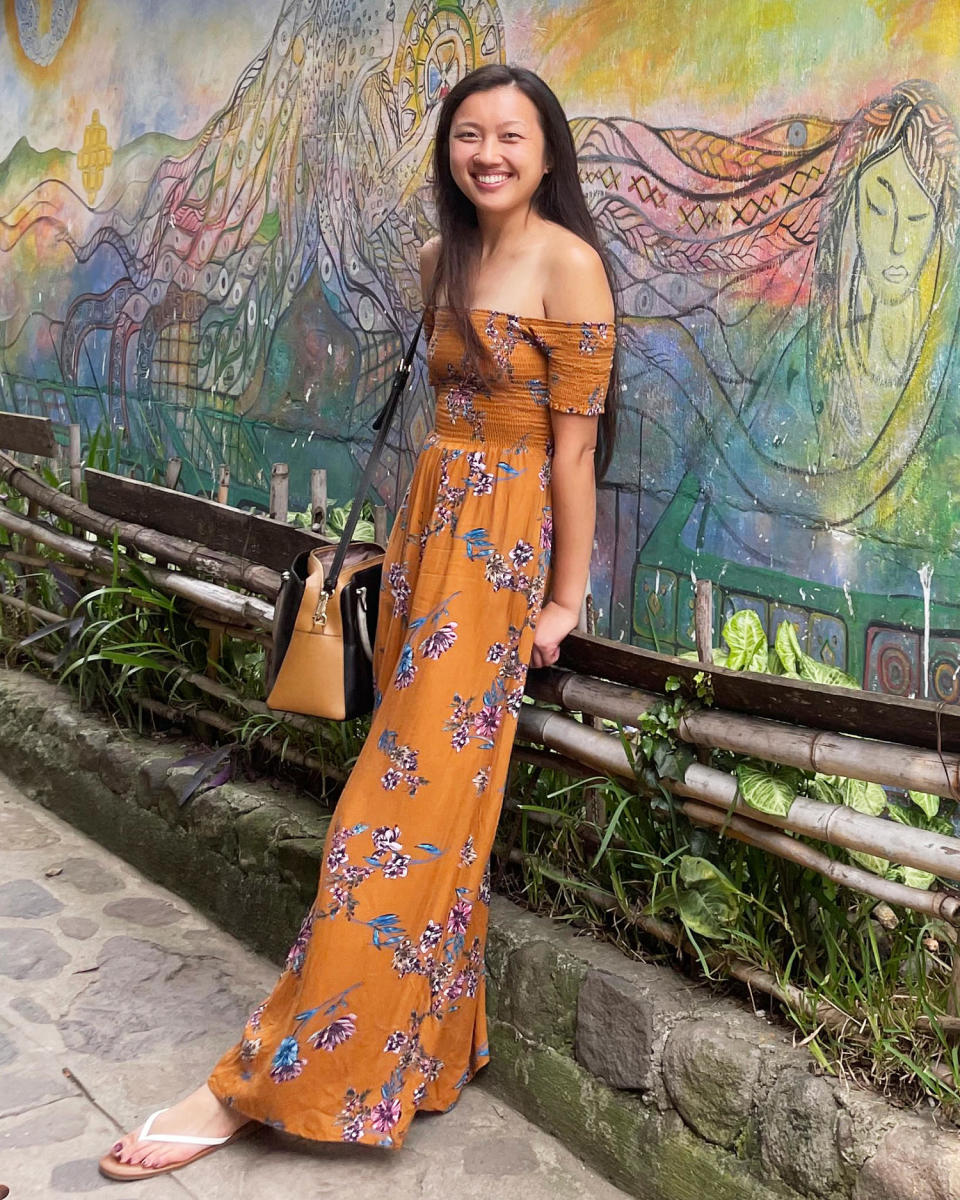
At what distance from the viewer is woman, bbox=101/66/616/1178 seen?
7.97 ft

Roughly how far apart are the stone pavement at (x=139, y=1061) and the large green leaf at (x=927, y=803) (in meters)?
0.89

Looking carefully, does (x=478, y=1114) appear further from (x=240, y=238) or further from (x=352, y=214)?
(x=240, y=238)

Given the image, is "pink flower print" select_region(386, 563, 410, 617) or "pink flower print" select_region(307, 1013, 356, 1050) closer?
"pink flower print" select_region(307, 1013, 356, 1050)

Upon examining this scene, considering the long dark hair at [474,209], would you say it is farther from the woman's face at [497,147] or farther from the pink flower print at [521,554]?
the pink flower print at [521,554]

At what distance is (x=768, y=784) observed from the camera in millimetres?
2367

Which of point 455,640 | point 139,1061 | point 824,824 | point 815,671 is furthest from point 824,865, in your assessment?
point 139,1061

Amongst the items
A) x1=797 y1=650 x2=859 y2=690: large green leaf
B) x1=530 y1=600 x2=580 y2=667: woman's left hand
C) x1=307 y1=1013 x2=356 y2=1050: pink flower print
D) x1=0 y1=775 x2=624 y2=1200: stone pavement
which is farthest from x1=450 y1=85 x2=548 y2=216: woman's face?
x1=0 y1=775 x2=624 y2=1200: stone pavement

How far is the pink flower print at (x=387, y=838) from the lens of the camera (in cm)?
249

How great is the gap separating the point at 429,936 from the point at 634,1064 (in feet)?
1.41

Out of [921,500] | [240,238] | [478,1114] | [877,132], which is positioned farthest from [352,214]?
[478,1114]

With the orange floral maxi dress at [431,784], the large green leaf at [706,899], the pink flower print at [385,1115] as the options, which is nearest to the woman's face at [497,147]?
the orange floral maxi dress at [431,784]

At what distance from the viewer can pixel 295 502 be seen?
5.36 meters

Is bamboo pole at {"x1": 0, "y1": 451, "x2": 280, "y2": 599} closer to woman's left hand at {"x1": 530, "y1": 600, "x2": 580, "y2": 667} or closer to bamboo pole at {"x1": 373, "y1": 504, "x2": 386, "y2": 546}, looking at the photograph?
bamboo pole at {"x1": 373, "y1": 504, "x2": 386, "y2": 546}

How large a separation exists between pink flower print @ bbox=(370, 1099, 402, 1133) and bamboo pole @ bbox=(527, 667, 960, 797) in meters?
0.82
